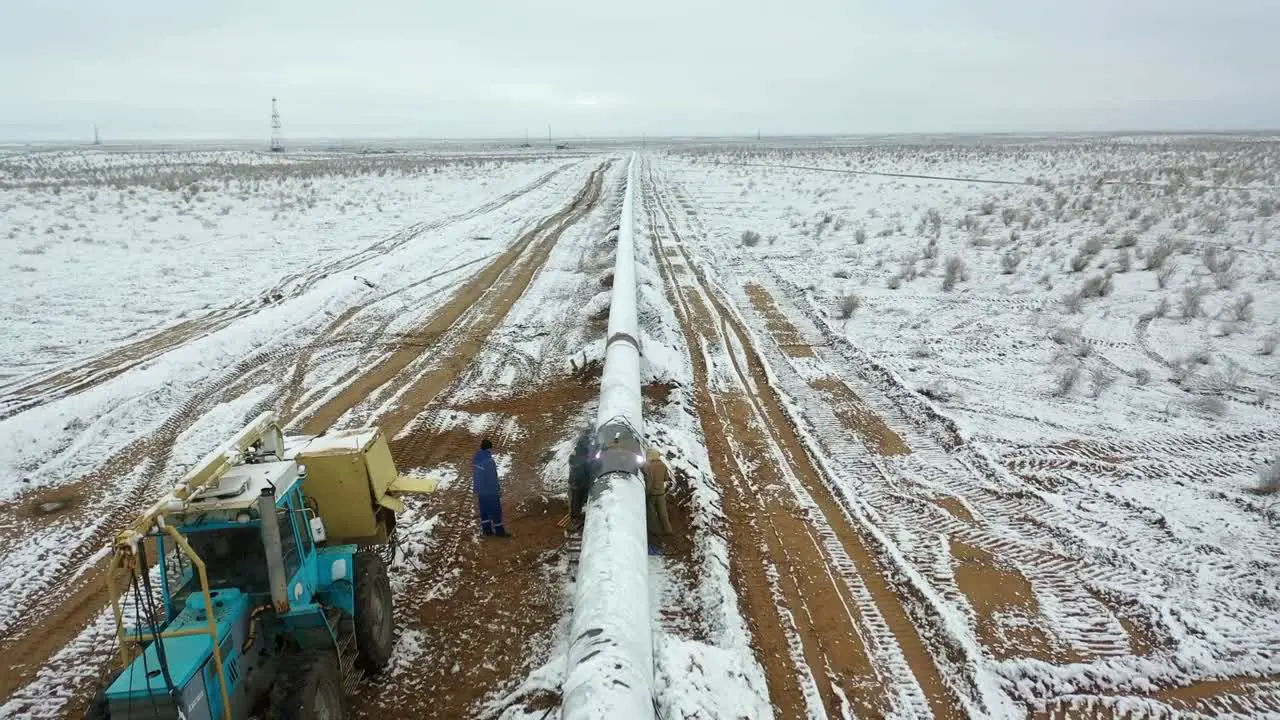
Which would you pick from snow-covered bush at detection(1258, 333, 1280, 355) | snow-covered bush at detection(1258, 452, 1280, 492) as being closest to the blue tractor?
snow-covered bush at detection(1258, 452, 1280, 492)

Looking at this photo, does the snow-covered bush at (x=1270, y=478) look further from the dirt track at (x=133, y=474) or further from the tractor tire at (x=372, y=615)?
the dirt track at (x=133, y=474)

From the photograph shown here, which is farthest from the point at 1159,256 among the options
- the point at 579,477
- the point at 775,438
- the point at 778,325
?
the point at 579,477

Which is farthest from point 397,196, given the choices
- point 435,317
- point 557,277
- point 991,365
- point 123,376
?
point 991,365

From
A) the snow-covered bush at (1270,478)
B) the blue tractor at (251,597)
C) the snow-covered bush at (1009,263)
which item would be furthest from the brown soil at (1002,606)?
the snow-covered bush at (1009,263)

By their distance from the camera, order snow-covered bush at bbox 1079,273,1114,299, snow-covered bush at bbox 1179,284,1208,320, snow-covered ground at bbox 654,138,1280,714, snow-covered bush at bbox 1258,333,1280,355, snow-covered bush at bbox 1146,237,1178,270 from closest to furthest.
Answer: snow-covered ground at bbox 654,138,1280,714 → snow-covered bush at bbox 1258,333,1280,355 → snow-covered bush at bbox 1179,284,1208,320 → snow-covered bush at bbox 1079,273,1114,299 → snow-covered bush at bbox 1146,237,1178,270

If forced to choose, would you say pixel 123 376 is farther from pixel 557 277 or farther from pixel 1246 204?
pixel 1246 204

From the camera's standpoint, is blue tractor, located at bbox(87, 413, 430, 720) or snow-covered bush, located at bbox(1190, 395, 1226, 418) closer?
blue tractor, located at bbox(87, 413, 430, 720)

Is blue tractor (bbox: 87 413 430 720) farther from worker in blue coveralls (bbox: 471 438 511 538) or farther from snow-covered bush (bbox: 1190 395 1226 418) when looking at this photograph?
snow-covered bush (bbox: 1190 395 1226 418)
